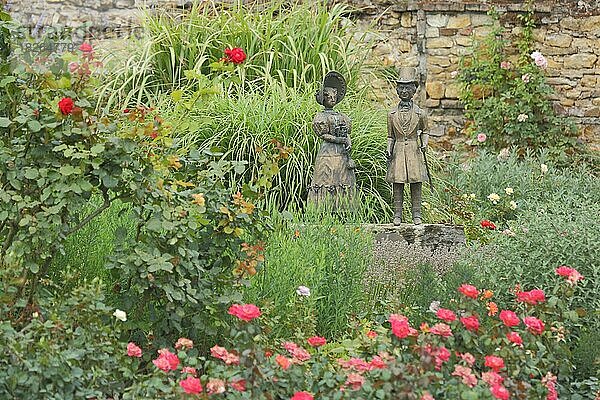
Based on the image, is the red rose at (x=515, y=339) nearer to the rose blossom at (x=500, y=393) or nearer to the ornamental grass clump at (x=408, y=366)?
the ornamental grass clump at (x=408, y=366)

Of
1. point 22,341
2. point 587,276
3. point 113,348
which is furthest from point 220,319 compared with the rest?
point 587,276

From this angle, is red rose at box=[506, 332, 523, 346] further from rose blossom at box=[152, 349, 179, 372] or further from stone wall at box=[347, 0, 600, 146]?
stone wall at box=[347, 0, 600, 146]

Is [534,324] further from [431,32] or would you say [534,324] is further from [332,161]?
[431,32]

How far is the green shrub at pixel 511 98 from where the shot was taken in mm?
9664

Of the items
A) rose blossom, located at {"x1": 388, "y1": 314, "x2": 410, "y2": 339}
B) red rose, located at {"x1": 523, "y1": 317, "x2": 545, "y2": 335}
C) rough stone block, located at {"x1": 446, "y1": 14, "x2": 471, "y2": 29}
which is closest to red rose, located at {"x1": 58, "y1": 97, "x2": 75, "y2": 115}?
rose blossom, located at {"x1": 388, "y1": 314, "x2": 410, "y2": 339}

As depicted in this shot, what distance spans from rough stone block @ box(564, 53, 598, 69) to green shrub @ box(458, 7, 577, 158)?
1.03 feet

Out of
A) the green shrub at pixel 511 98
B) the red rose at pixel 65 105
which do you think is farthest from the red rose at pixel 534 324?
the green shrub at pixel 511 98

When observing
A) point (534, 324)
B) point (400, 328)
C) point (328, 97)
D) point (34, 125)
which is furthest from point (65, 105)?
point (328, 97)

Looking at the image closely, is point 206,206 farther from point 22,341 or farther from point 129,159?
point 22,341

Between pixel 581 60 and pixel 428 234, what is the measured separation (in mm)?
4240

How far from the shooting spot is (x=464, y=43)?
9.95 metres

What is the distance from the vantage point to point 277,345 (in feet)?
12.9

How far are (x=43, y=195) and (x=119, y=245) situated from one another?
36cm

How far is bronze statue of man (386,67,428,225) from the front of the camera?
6.31 meters
